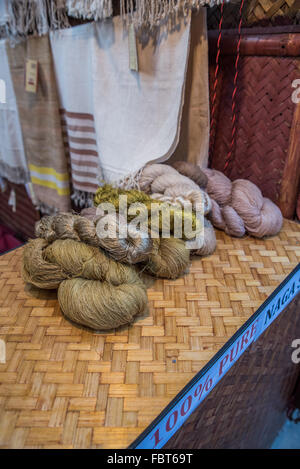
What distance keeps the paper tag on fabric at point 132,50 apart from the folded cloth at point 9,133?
0.91m

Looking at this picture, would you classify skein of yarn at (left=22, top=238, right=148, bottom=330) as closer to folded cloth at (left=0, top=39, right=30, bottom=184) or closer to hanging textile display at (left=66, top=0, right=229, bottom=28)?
hanging textile display at (left=66, top=0, right=229, bottom=28)

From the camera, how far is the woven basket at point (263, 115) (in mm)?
1220

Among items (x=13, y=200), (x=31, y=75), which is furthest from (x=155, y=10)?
(x=13, y=200)

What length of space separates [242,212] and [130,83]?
0.69m

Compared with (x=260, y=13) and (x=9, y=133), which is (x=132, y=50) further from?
(x=9, y=133)

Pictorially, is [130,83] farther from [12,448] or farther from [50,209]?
[12,448]

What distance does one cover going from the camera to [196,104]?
1.33 metres

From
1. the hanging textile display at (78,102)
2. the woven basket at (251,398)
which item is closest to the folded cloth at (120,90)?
the hanging textile display at (78,102)

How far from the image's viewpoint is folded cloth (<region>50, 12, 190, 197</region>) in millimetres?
1224

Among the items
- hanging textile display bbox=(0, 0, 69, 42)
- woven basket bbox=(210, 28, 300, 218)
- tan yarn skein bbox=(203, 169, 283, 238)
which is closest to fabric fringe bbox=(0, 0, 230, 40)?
hanging textile display bbox=(0, 0, 69, 42)

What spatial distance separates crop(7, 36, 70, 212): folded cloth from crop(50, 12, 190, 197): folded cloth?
0.07m

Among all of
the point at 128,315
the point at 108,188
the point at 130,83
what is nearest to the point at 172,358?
the point at 128,315

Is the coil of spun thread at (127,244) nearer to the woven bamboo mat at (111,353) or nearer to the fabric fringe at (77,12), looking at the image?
the woven bamboo mat at (111,353)

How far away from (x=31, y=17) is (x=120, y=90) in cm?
64
